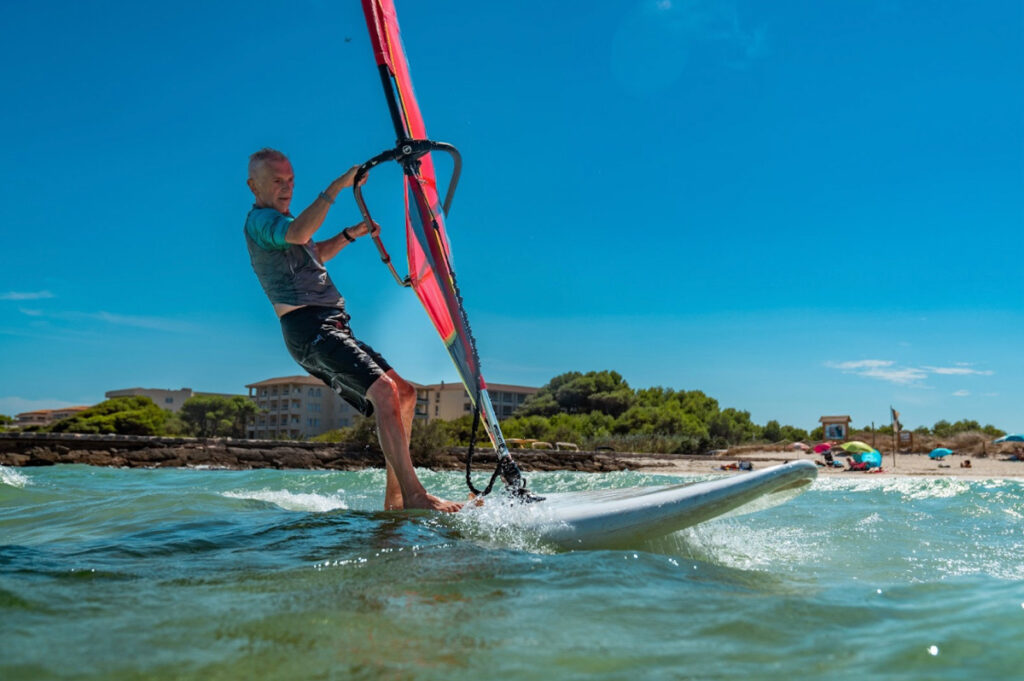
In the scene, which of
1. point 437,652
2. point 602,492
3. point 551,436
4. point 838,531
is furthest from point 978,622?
point 551,436

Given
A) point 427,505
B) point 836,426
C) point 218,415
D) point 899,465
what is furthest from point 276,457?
point 218,415

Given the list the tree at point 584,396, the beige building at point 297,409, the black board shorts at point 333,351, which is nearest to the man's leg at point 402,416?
the black board shorts at point 333,351

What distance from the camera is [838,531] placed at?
4086 mm

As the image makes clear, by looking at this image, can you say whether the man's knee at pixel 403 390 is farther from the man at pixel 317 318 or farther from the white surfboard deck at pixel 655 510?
the white surfboard deck at pixel 655 510

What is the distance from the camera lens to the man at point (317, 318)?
3.41 meters

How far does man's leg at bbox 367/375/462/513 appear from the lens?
3.39 metres

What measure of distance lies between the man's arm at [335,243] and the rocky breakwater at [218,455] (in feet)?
38.5

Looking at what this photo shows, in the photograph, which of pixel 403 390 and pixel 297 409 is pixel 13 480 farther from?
pixel 297 409

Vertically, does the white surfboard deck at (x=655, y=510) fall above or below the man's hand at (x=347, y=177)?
below

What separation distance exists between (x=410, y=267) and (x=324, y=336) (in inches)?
30.2

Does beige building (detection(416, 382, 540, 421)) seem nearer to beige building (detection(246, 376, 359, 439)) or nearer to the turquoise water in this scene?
beige building (detection(246, 376, 359, 439))

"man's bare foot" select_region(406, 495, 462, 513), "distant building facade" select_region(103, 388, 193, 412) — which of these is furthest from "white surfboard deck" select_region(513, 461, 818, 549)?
"distant building facade" select_region(103, 388, 193, 412)

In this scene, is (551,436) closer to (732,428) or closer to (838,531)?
(732,428)

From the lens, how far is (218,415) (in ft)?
182
